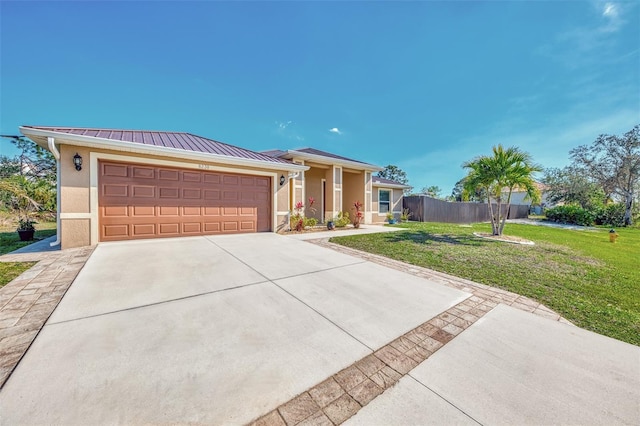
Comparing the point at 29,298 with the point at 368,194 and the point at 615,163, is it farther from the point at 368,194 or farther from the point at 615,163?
the point at 615,163

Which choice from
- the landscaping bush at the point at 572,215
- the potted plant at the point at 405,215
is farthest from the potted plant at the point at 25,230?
the landscaping bush at the point at 572,215

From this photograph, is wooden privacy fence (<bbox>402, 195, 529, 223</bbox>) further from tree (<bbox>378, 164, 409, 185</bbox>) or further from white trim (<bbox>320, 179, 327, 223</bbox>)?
tree (<bbox>378, 164, 409, 185</bbox>)

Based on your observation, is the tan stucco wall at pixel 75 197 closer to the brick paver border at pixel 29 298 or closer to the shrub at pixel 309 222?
the brick paver border at pixel 29 298

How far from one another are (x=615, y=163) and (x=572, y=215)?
6.81 meters

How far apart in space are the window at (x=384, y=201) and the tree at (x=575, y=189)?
20.3m

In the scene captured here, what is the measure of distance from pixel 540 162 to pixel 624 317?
7.60m

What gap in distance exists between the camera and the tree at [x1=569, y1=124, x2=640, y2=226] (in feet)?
61.8

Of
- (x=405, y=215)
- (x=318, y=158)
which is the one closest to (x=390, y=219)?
(x=405, y=215)

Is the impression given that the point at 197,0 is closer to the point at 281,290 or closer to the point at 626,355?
the point at 281,290

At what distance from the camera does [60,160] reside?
5.85 m

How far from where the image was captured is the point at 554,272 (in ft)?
15.7

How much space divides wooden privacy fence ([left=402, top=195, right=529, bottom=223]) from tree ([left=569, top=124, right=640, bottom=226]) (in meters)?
11.6

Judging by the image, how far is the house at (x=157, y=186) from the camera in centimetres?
592

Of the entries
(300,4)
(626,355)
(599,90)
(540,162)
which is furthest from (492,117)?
(626,355)
